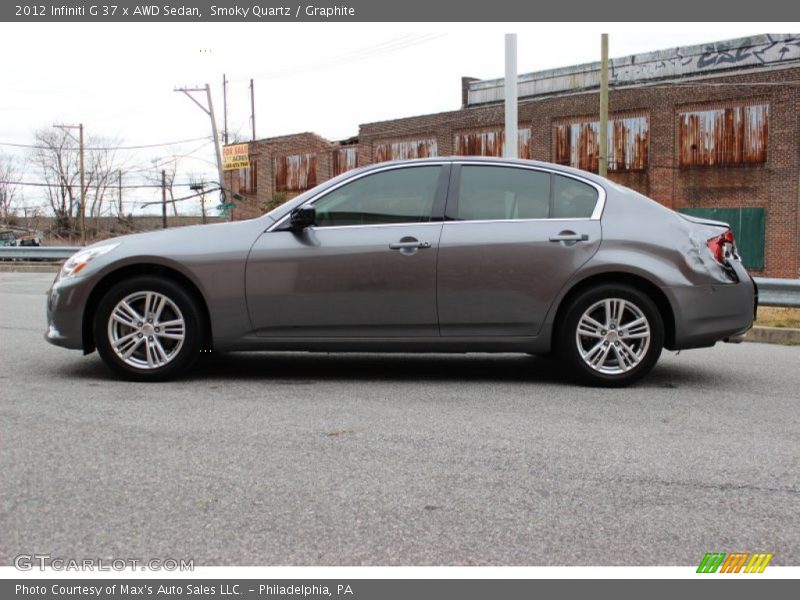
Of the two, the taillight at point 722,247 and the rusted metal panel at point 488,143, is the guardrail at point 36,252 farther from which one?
the taillight at point 722,247

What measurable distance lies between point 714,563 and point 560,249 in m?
3.26

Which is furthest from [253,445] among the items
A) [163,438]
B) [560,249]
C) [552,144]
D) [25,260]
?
[552,144]

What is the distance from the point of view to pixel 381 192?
20.2 ft

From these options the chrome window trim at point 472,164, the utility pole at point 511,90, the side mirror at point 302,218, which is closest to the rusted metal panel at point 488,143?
the utility pole at point 511,90

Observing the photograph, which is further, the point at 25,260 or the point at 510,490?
the point at 25,260

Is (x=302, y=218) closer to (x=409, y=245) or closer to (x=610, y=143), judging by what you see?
(x=409, y=245)

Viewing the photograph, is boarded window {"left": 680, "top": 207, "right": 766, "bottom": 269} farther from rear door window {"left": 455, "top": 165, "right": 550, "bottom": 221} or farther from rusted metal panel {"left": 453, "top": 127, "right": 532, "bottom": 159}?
rear door window {"left": 455, "top": 165, "right": 550, "bottom": 221}

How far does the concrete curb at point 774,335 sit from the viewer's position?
9211 millimetres

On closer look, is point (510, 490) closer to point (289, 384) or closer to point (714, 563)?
point (714, 563)

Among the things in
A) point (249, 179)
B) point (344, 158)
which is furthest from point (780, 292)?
point (249, 179)

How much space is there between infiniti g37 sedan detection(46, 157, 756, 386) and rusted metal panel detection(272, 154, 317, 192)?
1547 inches

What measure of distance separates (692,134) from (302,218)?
29.4 m

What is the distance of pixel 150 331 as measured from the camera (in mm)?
5992

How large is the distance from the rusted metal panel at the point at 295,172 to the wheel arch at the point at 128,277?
3919 centimetres
